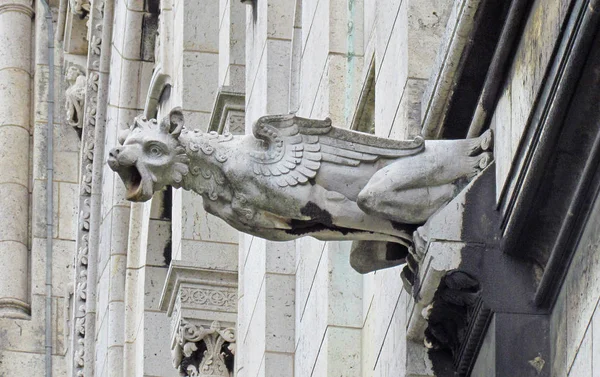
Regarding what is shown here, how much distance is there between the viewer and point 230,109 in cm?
1619

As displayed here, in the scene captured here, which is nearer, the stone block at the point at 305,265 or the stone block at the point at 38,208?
the stone block at the point at 305,265

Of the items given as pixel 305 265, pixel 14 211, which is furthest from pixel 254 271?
pixel 14 211

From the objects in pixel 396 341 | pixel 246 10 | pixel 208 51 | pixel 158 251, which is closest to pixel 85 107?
pixel 158 251

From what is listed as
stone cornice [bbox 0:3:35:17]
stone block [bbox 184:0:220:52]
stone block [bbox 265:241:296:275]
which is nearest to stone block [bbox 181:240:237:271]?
stone block [bbox 184:0:220:52]

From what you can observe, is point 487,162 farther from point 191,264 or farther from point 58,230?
point 58,230

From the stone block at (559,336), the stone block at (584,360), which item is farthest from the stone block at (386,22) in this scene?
the stone block at (584,360)

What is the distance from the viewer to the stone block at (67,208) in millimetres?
26344

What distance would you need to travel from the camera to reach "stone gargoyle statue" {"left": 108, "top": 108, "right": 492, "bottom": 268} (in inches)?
357

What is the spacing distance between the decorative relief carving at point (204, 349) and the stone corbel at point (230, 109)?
150 cm

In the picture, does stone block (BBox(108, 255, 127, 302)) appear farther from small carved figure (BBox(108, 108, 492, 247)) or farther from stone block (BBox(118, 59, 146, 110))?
small carved figure (BBox(108, 108, 492, 247))

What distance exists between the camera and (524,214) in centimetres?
837

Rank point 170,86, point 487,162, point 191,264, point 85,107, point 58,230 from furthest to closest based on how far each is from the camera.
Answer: point 58,230
point 85,107
point 170,86
point 191,264
point 487,162

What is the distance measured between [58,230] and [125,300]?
530 centimetres

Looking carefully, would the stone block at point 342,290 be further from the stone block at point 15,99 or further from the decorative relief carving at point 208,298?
the stone block at point 15,99
